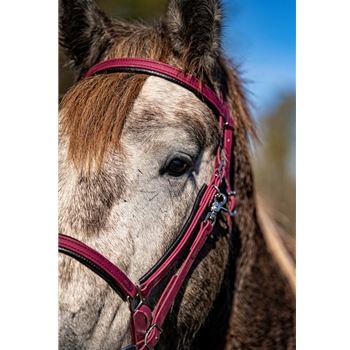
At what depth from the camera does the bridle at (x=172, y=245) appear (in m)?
0.92

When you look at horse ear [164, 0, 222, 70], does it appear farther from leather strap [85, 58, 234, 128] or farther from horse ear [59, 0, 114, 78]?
horse ear [59, 0, 114, 78]

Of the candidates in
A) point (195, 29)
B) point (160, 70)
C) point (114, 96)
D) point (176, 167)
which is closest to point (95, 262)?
point (176, 167)

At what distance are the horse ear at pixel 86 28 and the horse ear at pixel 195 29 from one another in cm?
19

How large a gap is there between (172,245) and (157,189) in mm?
136

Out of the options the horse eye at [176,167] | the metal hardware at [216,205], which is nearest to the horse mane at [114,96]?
the horse eye at [176,167]

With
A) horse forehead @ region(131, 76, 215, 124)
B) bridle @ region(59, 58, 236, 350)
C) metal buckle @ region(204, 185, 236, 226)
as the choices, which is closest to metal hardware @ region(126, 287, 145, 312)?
bridle @ region(59, 58, 236, 350)

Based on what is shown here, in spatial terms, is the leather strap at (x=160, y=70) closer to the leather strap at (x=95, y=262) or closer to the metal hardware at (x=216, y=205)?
the metal hardware at (x=216, y=205)

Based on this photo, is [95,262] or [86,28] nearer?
[95,262]

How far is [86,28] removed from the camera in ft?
4.04

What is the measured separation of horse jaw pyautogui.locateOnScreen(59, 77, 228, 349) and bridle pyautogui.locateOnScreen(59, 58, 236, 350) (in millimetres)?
17

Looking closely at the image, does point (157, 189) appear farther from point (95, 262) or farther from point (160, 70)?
point (160, 70)

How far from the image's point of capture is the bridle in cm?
92
